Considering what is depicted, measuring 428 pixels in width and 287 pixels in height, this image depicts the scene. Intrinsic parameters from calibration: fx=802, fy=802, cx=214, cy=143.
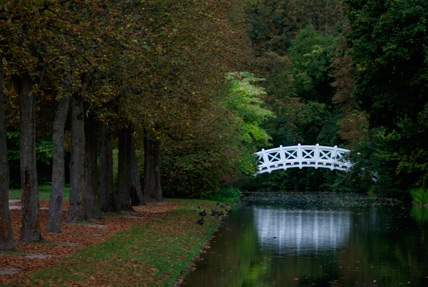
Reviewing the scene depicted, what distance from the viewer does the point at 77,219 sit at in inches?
958

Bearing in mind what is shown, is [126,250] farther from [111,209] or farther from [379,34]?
[379,34]

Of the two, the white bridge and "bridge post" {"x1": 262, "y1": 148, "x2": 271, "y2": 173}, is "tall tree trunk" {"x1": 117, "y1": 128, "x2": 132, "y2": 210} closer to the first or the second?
the white bridge

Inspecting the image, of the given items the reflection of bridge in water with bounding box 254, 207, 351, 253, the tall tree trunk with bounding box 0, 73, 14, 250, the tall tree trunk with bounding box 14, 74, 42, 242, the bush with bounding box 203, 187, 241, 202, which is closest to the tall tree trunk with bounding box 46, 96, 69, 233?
the tall tree trunk with bounding box 14, 74, 42, 242

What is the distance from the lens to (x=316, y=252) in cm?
2066

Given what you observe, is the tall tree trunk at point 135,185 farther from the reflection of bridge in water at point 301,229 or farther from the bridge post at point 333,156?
the bridge post at point 333,156

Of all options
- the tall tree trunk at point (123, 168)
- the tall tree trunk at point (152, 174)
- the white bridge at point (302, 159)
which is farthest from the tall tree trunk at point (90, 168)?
the white bridge at point (302, 159)

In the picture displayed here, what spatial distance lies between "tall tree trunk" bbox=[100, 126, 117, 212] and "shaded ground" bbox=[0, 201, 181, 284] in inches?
24.8

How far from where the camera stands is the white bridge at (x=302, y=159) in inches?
2591

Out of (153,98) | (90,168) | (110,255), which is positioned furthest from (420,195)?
(110,255)

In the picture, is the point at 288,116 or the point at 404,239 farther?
the point at 288,116

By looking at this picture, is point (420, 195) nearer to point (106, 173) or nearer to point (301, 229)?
point (301, 229)

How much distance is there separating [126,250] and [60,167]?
163 inches

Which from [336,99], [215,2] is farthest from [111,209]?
[336,99]

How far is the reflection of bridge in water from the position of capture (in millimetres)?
22594
